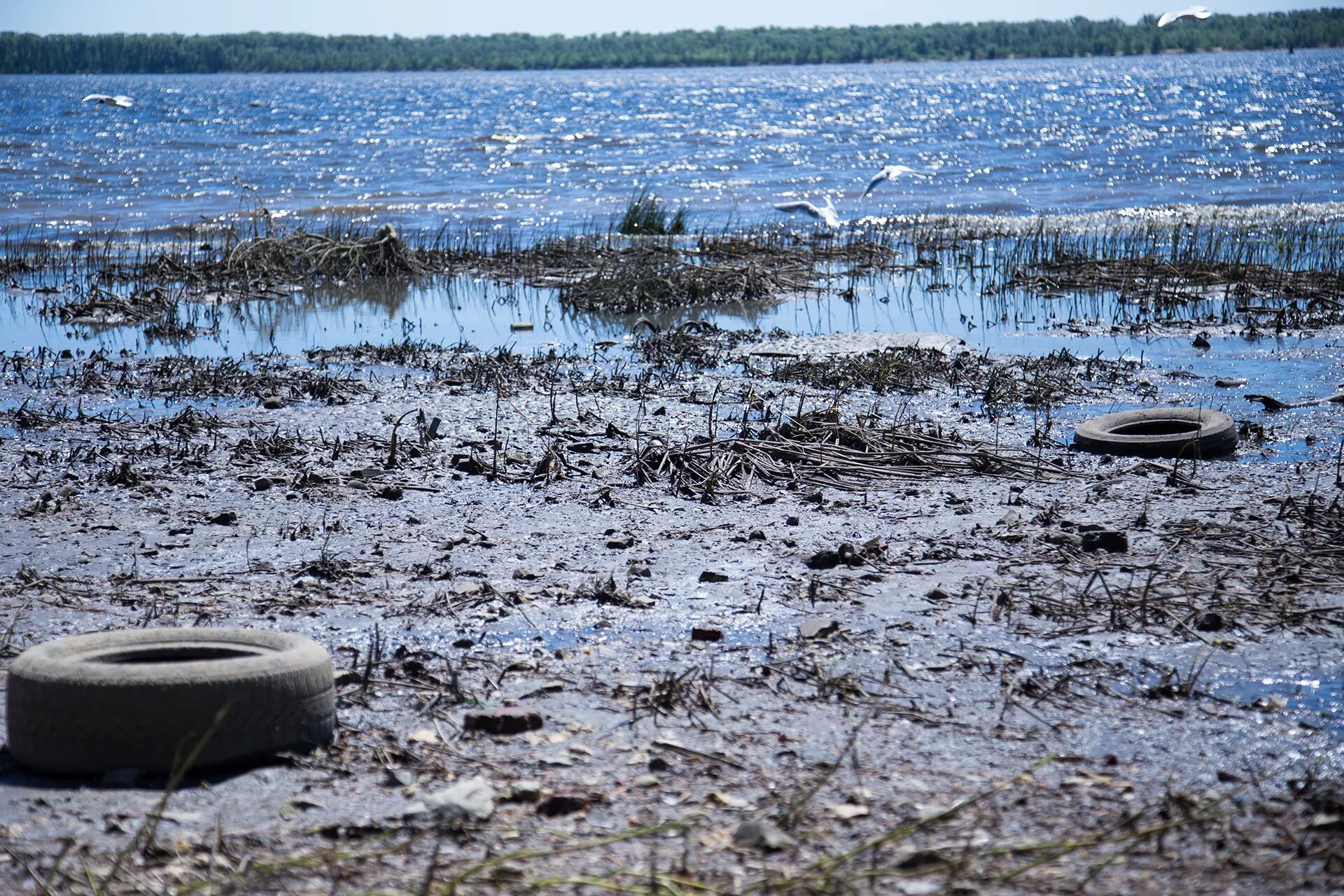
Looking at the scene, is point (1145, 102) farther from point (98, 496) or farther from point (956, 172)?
point (98, 496)

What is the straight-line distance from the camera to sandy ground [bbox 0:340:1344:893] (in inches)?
123

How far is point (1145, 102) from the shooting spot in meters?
66.3

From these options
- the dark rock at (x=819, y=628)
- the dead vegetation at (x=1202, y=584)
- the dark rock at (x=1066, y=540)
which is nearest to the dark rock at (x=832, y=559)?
the dead vegetation at (x=1202, y=584)

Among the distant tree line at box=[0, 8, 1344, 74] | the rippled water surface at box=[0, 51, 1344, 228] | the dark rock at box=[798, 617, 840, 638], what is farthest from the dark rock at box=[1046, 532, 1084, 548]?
the distant tree line at box=[0, 8, 1344, 74]

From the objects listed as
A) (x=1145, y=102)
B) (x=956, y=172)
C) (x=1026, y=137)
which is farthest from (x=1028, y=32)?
(x=956, y=172)

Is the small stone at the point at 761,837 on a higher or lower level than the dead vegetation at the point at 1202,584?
lower

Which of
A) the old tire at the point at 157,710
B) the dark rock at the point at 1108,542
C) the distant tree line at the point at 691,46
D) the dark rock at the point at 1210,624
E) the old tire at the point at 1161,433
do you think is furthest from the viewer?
the distant tree line at the point at 691,46

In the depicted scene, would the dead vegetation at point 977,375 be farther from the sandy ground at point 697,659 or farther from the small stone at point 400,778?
the small stone at point 400,778

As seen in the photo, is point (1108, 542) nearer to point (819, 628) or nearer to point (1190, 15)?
point (819, 628)

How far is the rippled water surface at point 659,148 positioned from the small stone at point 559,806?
2055 cm

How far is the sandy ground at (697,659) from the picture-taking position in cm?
314

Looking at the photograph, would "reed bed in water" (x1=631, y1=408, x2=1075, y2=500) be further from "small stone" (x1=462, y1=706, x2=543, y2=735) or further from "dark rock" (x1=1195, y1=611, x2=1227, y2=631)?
"small stone" (x1=462, y1=706, x2=543, y2=735)

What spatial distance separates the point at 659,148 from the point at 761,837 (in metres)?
42.0

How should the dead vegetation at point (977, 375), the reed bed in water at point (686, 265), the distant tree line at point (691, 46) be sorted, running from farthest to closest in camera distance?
1. the distant tree line at point (691, 46)
2. the reed bed in water at point (686, 265)
3. the dead vegetation at point (977, 375)
